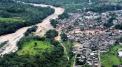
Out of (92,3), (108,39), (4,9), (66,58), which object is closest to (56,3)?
(92,3)

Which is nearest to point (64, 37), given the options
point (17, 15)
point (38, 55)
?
point (38, 55)

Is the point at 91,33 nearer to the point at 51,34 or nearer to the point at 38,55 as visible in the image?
the point at 51,34

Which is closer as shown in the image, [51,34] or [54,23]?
[51,34]

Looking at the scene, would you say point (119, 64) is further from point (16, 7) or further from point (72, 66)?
point (16, 7)

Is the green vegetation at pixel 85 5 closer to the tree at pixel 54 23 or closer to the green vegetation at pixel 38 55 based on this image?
the tree at pixel 54 23

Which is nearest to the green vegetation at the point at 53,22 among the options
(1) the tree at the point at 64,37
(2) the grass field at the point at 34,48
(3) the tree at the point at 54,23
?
(3) the tree at the point at 54,23

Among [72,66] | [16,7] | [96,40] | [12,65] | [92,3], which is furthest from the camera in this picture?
[92,3]

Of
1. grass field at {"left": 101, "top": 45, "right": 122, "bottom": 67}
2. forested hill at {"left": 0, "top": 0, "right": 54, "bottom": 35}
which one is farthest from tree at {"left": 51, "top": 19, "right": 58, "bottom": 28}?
grass field at {"left": 101, "top": 45, "right": 122, "bottom": 67}
